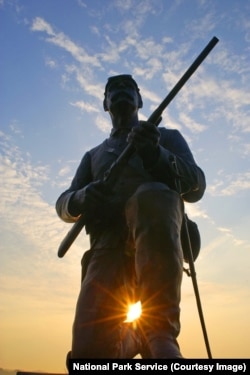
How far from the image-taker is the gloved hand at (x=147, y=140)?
4.01 meters

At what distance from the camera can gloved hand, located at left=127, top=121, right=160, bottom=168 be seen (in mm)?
4008

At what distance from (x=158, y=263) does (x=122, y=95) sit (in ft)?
9.91

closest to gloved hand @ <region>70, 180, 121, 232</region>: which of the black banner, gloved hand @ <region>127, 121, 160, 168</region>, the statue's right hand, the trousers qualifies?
the statue's right hand

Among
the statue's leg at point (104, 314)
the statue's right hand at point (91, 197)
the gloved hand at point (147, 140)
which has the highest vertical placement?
the gloved hand at point (147, 140)

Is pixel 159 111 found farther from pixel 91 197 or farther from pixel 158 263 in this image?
pixel 158 263

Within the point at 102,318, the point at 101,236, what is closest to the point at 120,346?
the point at 102,318

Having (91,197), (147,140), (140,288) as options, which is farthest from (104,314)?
(147,140)

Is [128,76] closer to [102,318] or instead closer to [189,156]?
[189,156]

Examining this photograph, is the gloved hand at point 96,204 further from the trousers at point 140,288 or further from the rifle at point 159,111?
the trousers at point 140,288

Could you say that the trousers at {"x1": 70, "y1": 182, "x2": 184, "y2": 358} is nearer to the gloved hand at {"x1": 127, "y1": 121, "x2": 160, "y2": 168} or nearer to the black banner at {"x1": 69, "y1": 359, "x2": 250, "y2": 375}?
the black banner at {"x1": 69, "y1": 359, "x2": 250, "y2": 375}

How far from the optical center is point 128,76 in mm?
5844

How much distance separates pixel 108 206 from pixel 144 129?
3.83 feet

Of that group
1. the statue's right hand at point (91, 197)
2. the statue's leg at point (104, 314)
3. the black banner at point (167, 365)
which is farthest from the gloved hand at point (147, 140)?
the black banner at point (167, 365)

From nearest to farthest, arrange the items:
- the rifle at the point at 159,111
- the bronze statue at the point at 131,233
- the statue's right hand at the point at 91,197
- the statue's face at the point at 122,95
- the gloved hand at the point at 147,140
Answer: the bronze statue at the point at 131,233, the gloved hand at the point at 147,140, the statue's right hand at the point at 91,197, the rifle at the point at 159,111, the statue's face at the point at 122,95
